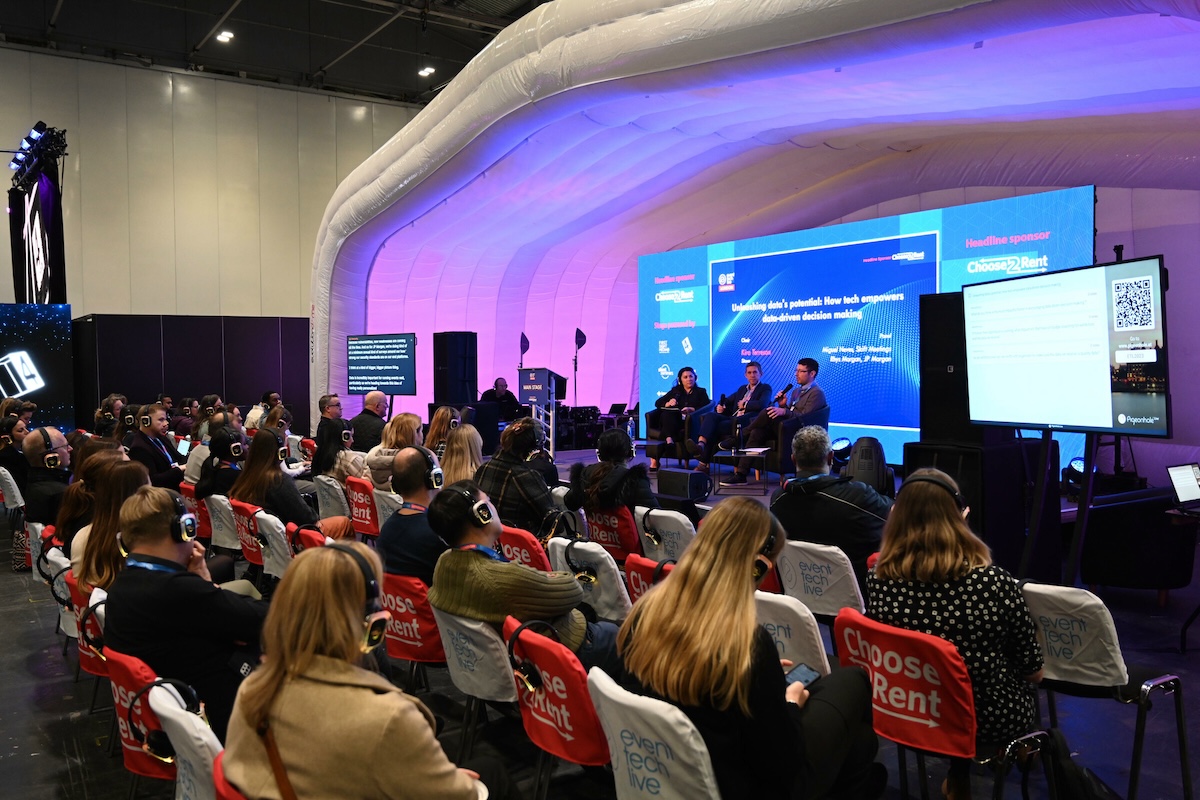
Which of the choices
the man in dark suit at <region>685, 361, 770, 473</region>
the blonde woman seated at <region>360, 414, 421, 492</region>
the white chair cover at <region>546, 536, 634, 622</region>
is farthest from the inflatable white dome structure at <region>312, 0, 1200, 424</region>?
the white chair cover at <region>546, 536, 634, 622</region>

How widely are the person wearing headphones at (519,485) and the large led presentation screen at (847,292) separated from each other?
5.30 m

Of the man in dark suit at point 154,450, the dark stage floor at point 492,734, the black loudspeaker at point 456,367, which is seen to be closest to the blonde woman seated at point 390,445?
the dark stage floor at point 492,734

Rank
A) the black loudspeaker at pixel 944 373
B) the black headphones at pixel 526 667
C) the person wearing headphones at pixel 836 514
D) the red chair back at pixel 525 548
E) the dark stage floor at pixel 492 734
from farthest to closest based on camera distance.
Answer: the black loudspeaker at pixel 944 373
the red chair back at pixel 525 548
the person wearing headphones at pixel 836 514
the dark stage floor at pixel 492 734
the black headphones at pixel 526 667

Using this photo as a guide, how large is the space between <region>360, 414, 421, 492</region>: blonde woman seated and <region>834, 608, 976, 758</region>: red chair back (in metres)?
3.88

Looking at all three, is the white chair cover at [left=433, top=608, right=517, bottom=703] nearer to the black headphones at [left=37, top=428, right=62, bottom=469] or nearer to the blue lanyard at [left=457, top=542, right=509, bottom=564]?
the blue lanyard at [left=457, top=542, right=509, bottom=564]

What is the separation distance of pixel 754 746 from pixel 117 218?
1926 centimetres

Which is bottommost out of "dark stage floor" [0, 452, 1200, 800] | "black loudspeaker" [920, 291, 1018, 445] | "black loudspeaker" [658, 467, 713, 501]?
"dark stage floor" [0, 452, 1200, 800]

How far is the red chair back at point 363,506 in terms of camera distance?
5.97 metres

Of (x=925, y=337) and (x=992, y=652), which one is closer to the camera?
(x=992, y=652)

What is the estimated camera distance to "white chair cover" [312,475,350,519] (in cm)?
630

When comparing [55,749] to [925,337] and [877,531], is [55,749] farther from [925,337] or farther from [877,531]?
[925,337]

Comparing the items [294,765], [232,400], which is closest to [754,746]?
[294,765]

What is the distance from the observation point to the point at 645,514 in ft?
14.7

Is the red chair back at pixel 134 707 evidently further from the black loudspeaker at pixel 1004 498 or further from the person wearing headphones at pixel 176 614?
the black loudspeaker at pixel 1004 498
